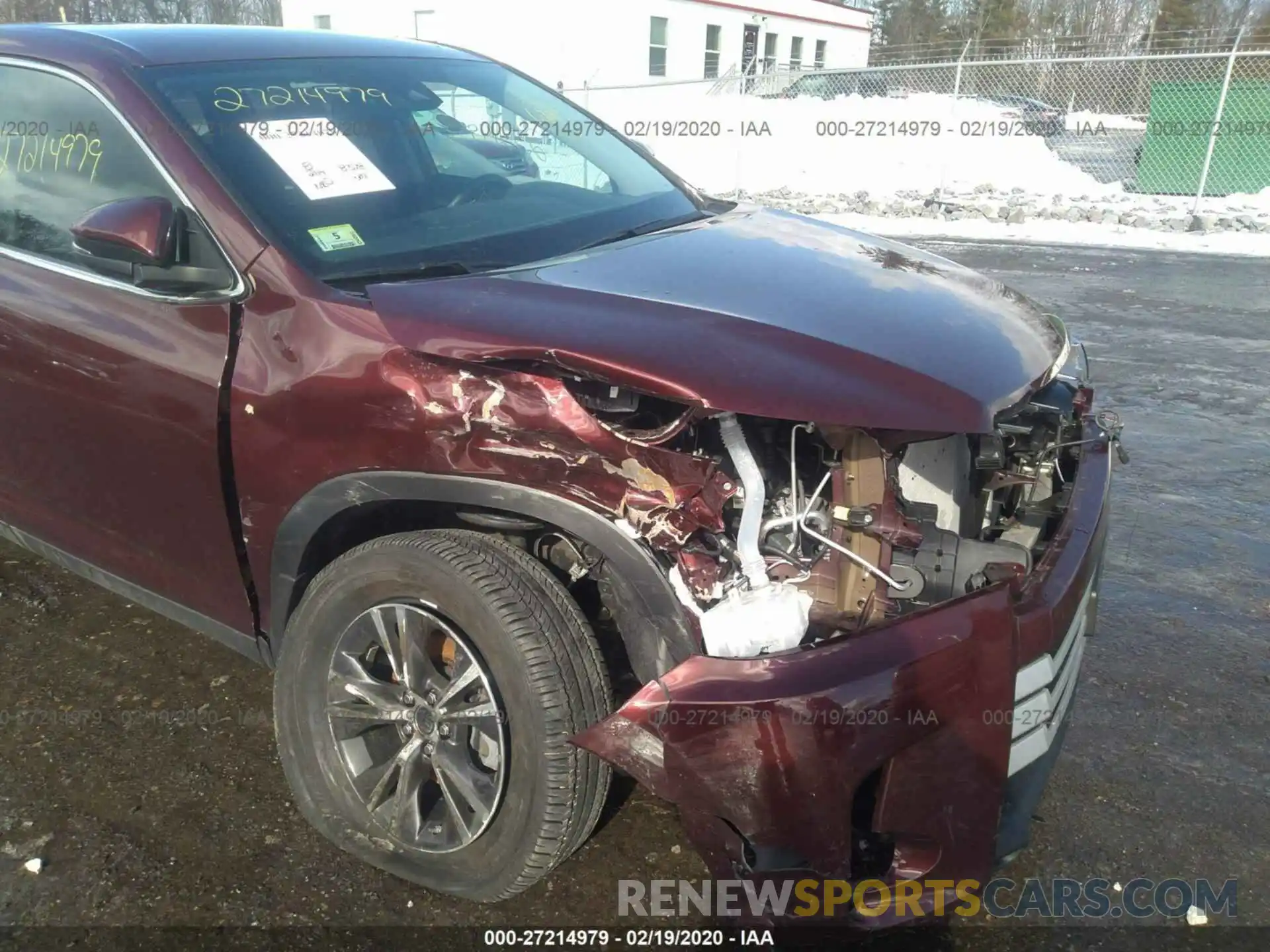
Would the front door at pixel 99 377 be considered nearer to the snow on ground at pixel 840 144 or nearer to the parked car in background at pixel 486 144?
the parked car in background at pixel 486 144

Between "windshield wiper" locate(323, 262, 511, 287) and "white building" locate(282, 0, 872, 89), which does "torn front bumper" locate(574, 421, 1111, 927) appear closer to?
"windshield wiper" locate(323, 262, 511, 287)

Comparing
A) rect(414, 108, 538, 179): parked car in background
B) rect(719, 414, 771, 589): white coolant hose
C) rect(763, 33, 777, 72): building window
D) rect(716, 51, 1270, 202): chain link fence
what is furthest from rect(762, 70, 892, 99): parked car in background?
rect(719, 414, 771, 589): white coolant hose

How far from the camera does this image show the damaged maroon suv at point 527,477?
188 centimetres

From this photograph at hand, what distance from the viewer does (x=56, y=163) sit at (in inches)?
113

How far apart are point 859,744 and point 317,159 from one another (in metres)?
2.03

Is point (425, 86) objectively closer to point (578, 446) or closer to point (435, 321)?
point (435, 321)

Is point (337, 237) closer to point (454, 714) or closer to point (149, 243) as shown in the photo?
point (149, 243)

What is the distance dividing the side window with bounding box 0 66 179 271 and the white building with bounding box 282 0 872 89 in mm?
20917

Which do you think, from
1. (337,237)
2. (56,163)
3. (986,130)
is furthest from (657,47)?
(337,237)

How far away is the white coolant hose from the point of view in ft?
6.61

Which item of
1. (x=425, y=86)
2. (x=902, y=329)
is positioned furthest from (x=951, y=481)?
(x=425, y=86)

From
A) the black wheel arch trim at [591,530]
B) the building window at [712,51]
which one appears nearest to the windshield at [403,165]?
the black wheel arch trim at [591,530]

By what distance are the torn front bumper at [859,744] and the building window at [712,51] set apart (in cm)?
3117

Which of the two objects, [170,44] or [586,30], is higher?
[170,44]
